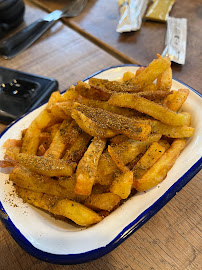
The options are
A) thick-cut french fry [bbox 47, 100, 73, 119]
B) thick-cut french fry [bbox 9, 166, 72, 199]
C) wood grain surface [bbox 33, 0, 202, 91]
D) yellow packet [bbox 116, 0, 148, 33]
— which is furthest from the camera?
yellow packet [bbox 116, 0, 148, 33]

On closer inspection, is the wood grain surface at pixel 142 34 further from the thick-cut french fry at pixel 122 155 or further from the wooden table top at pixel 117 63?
the thick-cut french fry at pixel 122 155

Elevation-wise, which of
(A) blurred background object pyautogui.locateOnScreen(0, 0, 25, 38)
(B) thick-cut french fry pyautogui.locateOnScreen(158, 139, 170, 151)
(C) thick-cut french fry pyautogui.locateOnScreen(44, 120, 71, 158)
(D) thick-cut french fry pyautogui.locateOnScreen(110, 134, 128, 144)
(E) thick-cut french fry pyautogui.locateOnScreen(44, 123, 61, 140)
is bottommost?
(A) blurred background object pyautogui.locateOnScreen(0, 0, 25, 38)

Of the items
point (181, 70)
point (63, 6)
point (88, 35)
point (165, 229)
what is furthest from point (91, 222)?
point (63, 6)

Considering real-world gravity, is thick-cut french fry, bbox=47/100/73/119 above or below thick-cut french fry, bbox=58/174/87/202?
above

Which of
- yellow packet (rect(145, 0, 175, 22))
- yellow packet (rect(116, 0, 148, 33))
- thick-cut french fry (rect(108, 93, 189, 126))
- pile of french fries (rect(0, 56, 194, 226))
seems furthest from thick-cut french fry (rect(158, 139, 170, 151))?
yellow packet (rect(145, 0, 175, 22))

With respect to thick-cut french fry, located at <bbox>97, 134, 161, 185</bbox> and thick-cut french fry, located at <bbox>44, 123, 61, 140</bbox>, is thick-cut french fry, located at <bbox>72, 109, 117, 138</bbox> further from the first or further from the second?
thick-cut french fry, located at <bbox>44, 123, 61, 140</bbox>

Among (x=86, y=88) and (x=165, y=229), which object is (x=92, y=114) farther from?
(x=165, y=229)

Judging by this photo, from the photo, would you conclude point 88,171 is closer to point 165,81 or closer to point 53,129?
point 53,129
